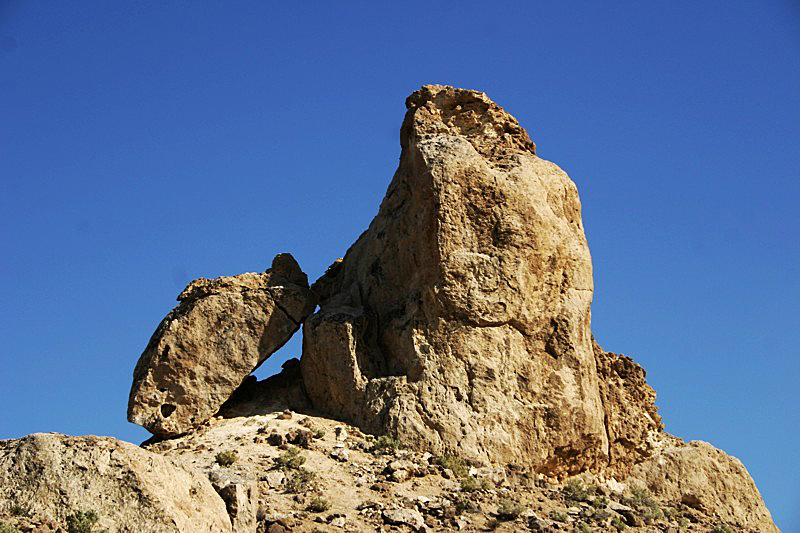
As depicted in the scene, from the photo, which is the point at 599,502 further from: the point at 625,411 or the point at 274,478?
the point at 274,478

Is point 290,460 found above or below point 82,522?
above

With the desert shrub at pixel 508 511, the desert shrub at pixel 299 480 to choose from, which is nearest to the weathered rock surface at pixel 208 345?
the desert shrub at pixel 299 480

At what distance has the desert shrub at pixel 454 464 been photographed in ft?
68.5

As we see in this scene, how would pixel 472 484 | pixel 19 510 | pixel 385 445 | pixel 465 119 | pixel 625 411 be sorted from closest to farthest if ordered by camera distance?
pixel 19 510
pixel 472 484
pixel 385 445
pixel 625 411
pixel 465 119

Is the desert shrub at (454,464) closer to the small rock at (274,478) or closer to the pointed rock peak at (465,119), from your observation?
the small rock at (274,478)

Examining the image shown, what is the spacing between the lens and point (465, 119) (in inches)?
1022

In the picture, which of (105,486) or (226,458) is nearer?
(105,486)

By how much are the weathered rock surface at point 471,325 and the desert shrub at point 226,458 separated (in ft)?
9.55

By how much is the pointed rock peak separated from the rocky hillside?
0.04 metres

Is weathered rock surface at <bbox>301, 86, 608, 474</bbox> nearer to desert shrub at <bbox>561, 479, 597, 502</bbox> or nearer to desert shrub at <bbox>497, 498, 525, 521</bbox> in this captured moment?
desert shrub at <bbox>561, 479, 597, 502</bbox>

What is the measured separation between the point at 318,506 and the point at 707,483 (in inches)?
375

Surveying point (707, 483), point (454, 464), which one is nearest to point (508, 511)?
point (454, 464)

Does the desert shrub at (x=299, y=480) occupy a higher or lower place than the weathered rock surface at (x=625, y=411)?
lower

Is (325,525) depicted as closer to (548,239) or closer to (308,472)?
(308,472)
